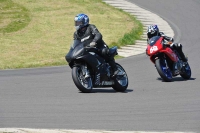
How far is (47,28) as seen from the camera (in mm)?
26047

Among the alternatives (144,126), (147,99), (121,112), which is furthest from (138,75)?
(144,126)

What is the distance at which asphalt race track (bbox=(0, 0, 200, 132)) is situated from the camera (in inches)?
347

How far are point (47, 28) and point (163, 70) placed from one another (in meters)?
12.5

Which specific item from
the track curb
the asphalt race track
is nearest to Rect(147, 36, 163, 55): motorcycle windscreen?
the asphalt race track

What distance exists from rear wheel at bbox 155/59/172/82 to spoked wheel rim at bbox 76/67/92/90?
2.45 m

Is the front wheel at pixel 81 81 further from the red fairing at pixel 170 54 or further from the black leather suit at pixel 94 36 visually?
the red fairing at pixel 170 54

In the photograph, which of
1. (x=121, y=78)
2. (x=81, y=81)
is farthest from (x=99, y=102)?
(x=121, y=78)

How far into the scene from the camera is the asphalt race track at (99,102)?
8.80m

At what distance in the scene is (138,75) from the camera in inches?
616

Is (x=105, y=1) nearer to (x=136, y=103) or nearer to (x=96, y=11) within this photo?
(x=96, y=11)

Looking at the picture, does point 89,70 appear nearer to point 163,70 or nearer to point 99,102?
point 99,102

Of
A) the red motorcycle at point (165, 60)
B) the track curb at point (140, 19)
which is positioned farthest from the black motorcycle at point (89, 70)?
the track curb at point (140, 19)

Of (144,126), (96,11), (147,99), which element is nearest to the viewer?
(144,126)

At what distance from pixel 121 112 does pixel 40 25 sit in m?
17.4
